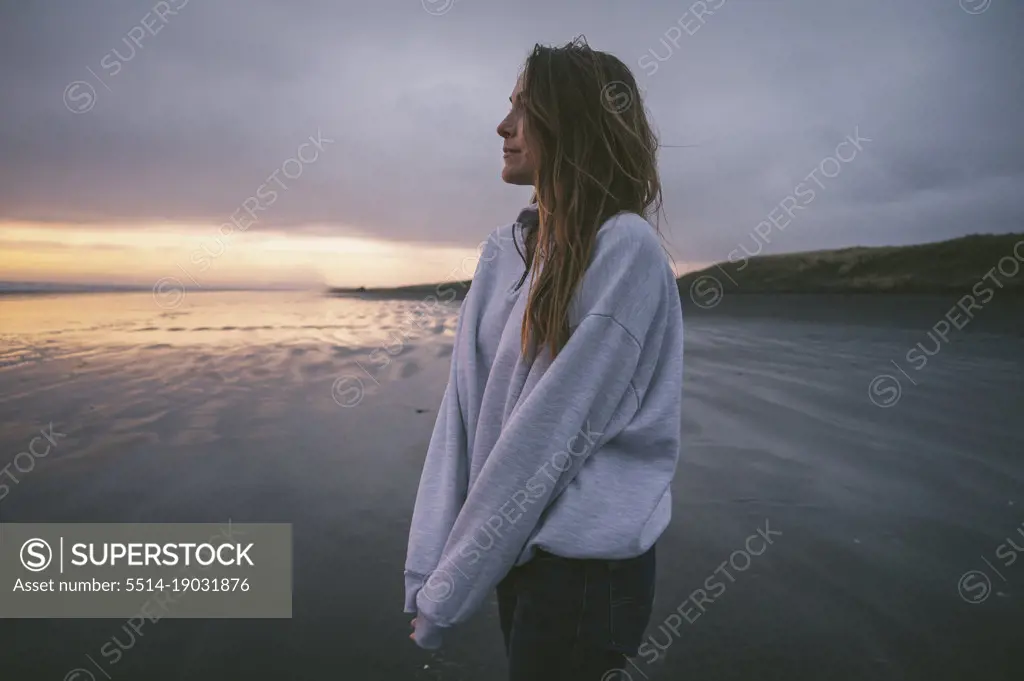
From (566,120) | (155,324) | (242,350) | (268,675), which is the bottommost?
(268,675)

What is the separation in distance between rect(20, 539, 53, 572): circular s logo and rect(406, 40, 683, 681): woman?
3081 millimetres

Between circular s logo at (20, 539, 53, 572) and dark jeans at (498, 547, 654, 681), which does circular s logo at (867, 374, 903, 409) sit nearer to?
dark jeans at (498, 547, 654, 681)

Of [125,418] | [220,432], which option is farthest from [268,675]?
[125,418]

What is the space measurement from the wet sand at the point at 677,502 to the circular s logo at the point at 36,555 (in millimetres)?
315

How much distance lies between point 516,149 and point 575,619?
1.09 metres

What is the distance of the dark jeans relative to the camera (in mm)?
1345

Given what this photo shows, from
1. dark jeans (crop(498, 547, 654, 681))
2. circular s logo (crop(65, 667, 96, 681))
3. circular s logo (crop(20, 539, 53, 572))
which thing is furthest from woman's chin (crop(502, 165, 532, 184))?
circular s logo (crop(20, 539, 53, 572))

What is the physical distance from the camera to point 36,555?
3545mm

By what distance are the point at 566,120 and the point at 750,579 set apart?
2850mm

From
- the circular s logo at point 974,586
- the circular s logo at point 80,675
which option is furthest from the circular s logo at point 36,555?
the circular s logo at point 974,586

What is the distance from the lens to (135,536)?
374cm

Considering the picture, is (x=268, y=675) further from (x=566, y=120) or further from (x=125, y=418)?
(x=125, y=418)

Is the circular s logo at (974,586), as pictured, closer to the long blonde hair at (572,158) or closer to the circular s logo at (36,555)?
the long blonde hair at (572,158)

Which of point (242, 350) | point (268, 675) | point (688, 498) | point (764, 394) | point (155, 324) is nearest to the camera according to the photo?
point (268, 675)
